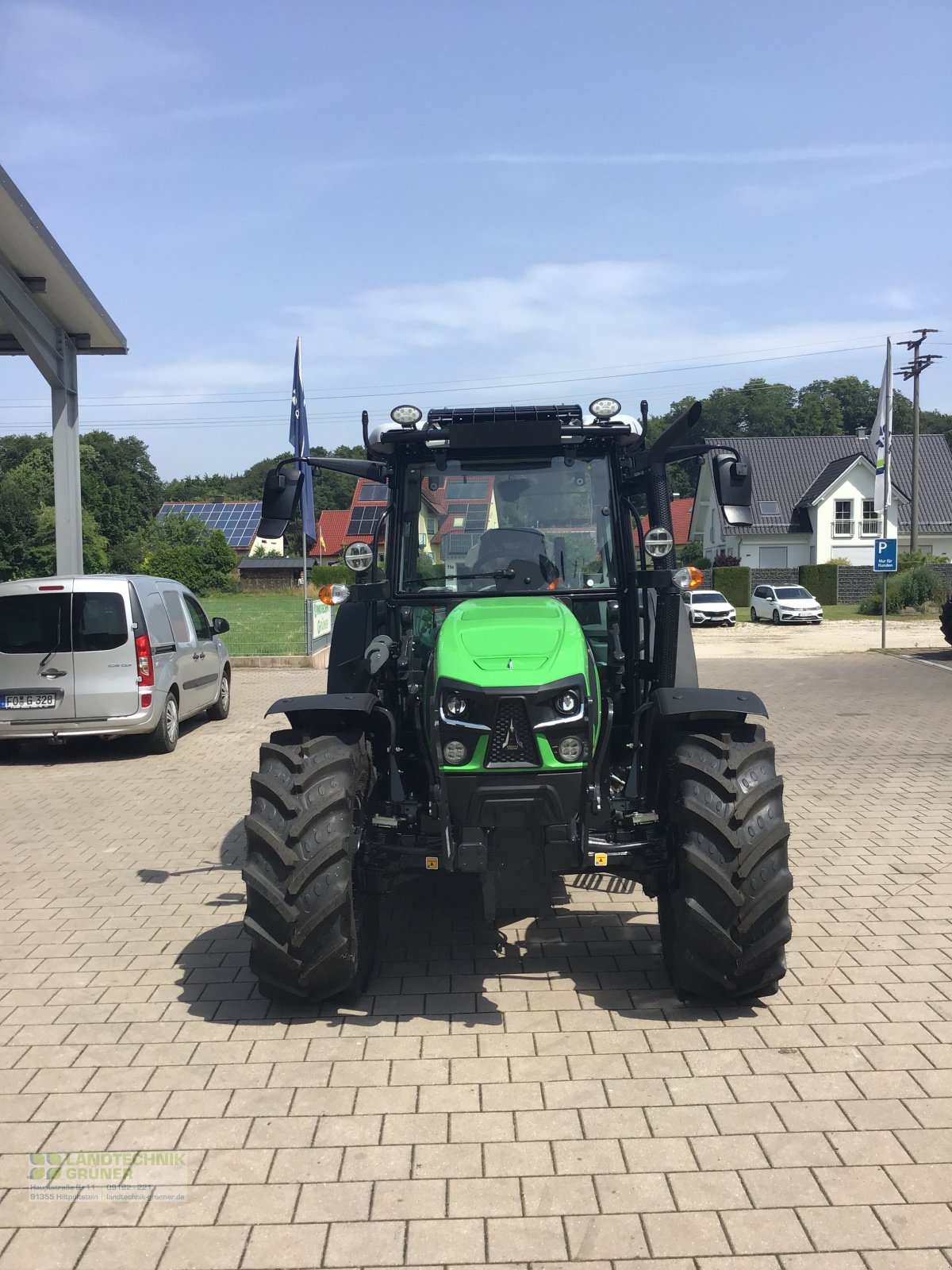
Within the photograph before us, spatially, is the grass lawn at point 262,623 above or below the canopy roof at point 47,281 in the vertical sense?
below

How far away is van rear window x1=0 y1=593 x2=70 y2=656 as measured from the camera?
11.3 metres

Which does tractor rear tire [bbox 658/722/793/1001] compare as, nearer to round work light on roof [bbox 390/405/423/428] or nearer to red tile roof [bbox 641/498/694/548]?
round work light on roof [bbox 390/405/423/428]

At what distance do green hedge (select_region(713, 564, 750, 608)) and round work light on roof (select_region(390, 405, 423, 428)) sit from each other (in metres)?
45.0

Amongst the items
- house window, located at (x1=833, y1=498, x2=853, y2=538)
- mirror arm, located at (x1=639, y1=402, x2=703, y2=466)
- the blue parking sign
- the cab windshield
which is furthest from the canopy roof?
house window, located at (x1=833, y1=498, x2=853, y2=538)

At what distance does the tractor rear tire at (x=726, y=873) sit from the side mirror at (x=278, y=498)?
2.41 meters

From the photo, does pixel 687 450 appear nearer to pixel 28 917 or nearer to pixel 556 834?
pixel 556 834

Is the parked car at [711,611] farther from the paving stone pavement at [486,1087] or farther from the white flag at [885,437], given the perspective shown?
the paving stone pavement at [486,1087]

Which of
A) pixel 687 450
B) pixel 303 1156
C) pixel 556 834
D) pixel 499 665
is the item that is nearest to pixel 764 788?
pixel 556 834

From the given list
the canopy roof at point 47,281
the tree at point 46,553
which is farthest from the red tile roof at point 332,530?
the canopy roof at point 47,281

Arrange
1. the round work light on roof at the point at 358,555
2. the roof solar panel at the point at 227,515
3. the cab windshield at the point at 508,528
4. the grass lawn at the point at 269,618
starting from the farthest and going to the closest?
the roof solar panel at the point at 227,515
the grass lawn at the point at 269,618
the round work light on roof at the point at 358,555
the cab windshield at the point at 508,528

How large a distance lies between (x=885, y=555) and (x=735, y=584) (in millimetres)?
24129

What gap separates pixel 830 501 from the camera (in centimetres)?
5584

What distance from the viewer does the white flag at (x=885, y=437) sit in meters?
28.7

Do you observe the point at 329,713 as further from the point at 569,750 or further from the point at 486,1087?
the point at 486,1087
